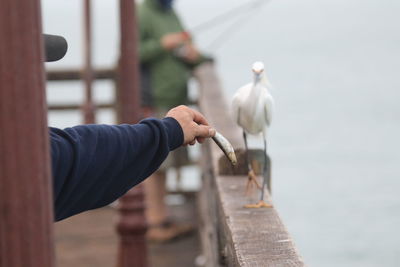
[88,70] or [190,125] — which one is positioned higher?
[88,70]

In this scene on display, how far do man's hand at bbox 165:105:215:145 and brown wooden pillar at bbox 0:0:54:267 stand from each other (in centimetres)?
69

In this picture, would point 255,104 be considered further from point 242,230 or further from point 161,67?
point 161,67

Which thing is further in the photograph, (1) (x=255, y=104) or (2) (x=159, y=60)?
(2) (x=159, y=60)

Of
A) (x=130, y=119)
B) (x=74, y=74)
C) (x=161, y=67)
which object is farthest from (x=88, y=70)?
(x=130, y=119)

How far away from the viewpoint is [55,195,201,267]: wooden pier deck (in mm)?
6352

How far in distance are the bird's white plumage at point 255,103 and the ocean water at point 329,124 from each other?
11.2 ft

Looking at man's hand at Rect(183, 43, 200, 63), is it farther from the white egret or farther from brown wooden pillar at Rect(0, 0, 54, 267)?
brown wooden pillar at Rect(0, 0, 54, 267)

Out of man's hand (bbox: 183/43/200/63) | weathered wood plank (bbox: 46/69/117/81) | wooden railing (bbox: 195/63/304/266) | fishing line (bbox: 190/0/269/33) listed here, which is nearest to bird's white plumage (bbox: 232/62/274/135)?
wooden railing (bbox: 195/63/304/266)

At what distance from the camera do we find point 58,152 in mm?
2361

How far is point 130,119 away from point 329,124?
71.3 ft

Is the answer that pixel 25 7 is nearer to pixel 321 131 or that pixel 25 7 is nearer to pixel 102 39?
pixel 321 131

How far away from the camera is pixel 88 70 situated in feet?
24.3

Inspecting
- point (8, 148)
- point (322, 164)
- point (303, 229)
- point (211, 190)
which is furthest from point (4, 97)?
point (322, 164)

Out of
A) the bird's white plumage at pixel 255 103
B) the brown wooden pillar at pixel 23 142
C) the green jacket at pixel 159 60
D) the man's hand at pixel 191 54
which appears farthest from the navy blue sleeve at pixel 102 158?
the man's hand at pixel 191 54
